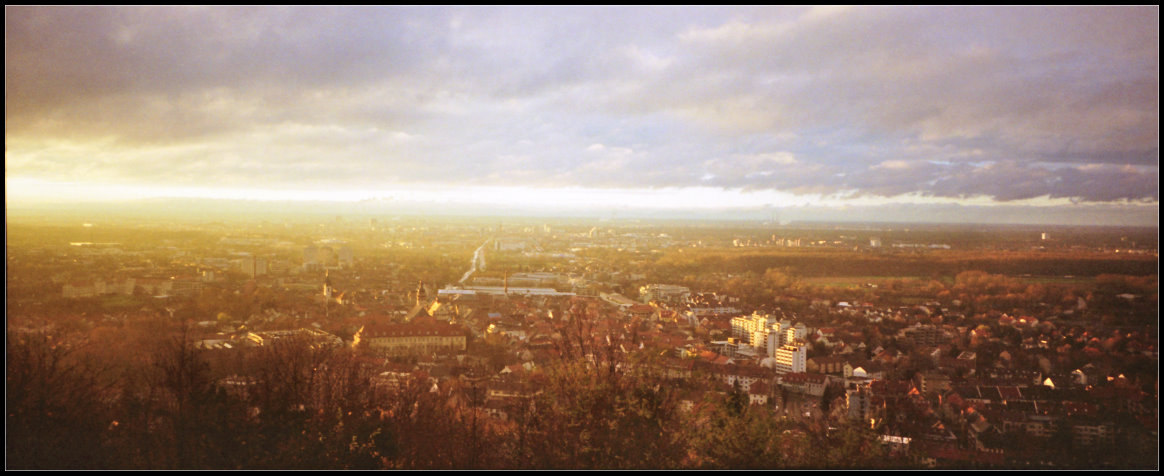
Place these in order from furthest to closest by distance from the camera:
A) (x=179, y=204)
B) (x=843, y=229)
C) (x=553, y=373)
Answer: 1. (x=843, y=229)
2. (x=179, y=204)
3. (x=553, y=373)

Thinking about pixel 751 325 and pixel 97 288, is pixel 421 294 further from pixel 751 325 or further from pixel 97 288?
pixel 751 325

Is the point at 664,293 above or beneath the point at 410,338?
above

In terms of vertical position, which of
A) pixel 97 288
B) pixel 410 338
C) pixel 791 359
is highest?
pixel 97 288

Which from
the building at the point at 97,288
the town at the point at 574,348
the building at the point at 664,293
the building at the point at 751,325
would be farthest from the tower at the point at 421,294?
the building at the point at 751,325

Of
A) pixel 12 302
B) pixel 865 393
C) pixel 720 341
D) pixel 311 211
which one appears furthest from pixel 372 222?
pixel 865 393

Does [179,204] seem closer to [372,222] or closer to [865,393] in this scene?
[372,222]

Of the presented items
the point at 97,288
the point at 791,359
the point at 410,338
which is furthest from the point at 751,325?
the point at 97,288
